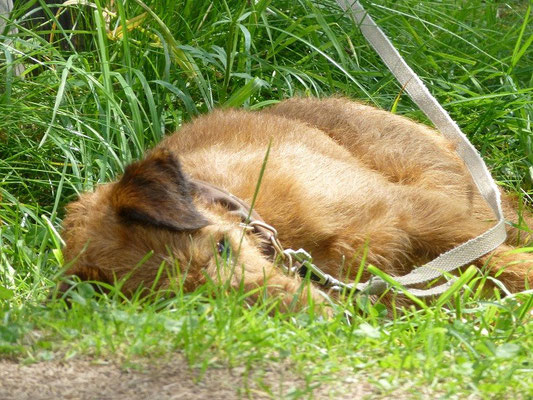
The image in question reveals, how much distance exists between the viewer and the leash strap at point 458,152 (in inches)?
144

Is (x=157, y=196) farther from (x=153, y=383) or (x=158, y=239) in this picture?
(x=153, y=383)

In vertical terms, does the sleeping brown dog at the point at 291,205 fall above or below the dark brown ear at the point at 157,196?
below

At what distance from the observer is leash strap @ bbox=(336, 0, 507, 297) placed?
366 cm

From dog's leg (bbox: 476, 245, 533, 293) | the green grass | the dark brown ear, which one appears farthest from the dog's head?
dog's leg (bbox: 476, 245, 533, 293)

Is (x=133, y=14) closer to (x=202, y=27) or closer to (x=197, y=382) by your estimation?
(x=202, y=27)

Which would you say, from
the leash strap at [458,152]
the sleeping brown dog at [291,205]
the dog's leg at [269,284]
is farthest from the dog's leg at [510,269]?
the dog's leg at [269,284]

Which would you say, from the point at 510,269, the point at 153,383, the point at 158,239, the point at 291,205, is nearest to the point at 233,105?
the point at 291,205

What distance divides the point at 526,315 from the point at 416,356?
3.21 ft

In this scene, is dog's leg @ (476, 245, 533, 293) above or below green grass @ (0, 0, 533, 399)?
below

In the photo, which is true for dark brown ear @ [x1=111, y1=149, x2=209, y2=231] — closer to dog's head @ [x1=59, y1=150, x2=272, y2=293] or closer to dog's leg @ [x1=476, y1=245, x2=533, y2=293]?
dog's head @ [x1=59, y1=150, x2=272, y2=293]

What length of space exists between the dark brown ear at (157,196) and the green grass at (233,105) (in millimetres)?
295

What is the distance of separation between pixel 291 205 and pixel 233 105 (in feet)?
5.19

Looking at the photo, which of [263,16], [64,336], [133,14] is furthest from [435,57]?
[64,336]

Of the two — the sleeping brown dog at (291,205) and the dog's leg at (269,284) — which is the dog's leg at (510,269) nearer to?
the sleeping brown dog at (291,205)
